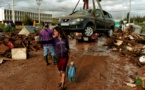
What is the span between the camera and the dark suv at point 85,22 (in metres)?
12.6

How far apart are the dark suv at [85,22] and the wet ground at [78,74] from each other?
11.0 feet

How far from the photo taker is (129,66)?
859 centimetres

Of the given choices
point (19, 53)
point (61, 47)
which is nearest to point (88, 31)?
point (19, 53)

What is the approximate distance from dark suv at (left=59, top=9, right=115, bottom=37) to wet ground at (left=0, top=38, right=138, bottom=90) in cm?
336

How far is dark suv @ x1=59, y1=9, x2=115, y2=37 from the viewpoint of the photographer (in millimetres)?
12633

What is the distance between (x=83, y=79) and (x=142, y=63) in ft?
10.5

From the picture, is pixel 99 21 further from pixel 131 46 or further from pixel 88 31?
pixel 131 46

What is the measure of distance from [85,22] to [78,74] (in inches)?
243

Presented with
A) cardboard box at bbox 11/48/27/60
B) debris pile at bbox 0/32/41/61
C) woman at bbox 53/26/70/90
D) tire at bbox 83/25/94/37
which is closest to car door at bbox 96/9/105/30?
tire at bbox 83/25/94/37

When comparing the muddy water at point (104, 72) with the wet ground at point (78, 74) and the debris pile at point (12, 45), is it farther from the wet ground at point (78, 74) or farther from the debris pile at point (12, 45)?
the debris pile at point (12, 45)

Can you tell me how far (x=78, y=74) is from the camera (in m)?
7.20

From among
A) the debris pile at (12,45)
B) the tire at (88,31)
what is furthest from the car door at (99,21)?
the debris pile at (12,45)

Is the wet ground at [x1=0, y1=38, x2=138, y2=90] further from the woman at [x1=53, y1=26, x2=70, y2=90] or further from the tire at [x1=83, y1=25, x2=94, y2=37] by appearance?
the tire at [x1=83, y1=25, x2=94, y2=37]

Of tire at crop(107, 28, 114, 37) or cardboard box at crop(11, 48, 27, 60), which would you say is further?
tire at crop(107, 28, 114, 37)
